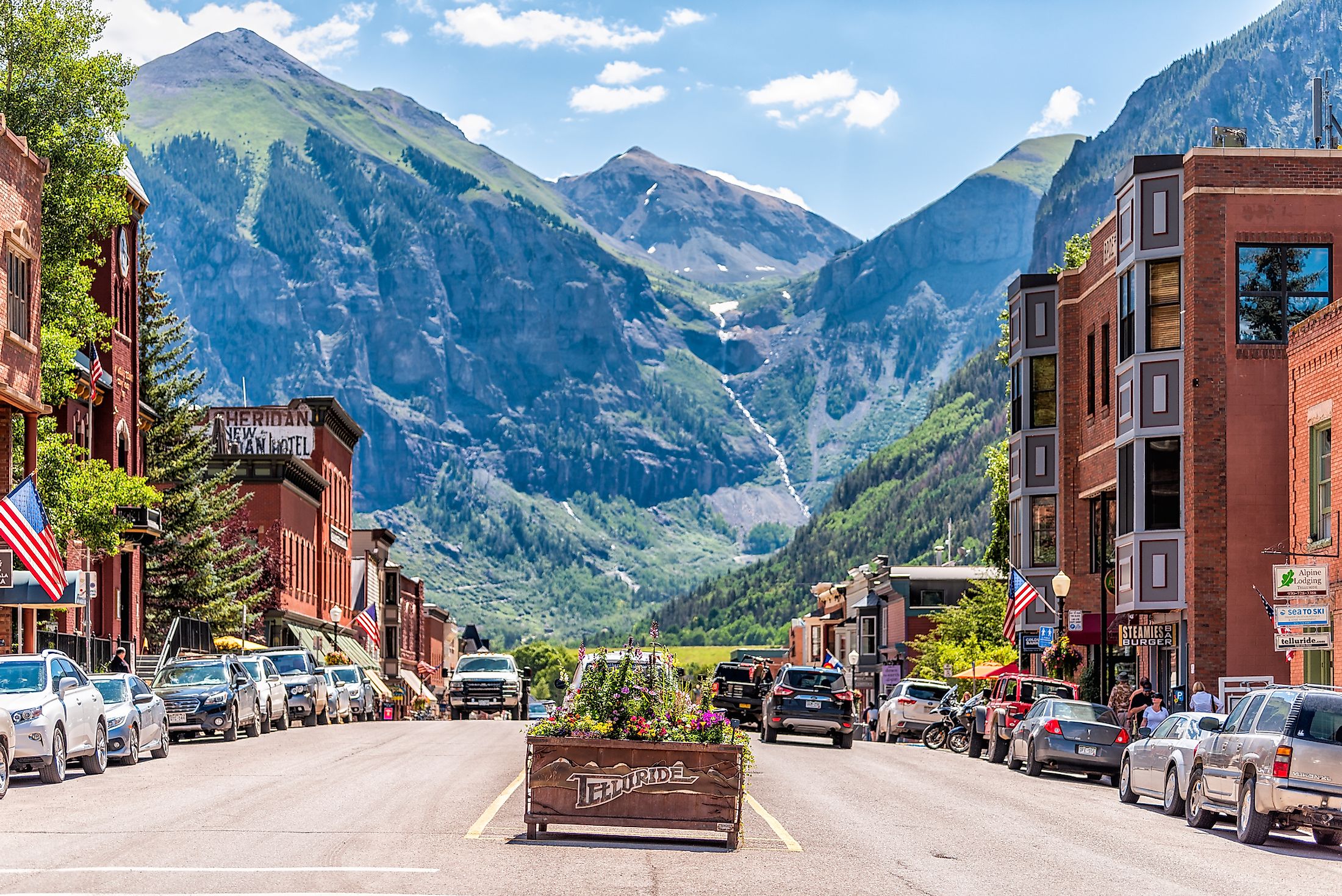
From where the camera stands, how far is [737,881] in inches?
622

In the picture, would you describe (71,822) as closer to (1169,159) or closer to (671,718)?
(671,718)

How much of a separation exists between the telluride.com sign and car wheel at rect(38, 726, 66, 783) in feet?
244

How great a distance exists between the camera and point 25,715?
25.7 metres

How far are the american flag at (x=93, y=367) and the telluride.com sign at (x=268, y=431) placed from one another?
47.3 meters

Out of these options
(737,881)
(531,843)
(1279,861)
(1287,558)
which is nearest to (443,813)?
(531,843)

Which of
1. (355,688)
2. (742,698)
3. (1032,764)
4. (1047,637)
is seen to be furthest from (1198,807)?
(355,688)

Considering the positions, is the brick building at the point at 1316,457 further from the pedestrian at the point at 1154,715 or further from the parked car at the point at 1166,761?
the parked car at the point at 1166,761

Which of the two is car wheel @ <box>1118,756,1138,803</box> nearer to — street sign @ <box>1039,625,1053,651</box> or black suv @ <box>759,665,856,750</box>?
black suv @ <box>759,665,856,750</box>

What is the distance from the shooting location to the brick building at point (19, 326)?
39.0m

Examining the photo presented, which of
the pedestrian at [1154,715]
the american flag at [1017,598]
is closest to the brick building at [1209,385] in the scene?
the pedestrian at [1154,715]

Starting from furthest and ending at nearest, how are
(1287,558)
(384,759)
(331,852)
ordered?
(1287,558) < (384,759) < (331,852)

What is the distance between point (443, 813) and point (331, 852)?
15.3ft

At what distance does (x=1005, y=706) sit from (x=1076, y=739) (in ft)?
25.4

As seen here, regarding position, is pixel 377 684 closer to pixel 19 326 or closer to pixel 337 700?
pixel 337 700
